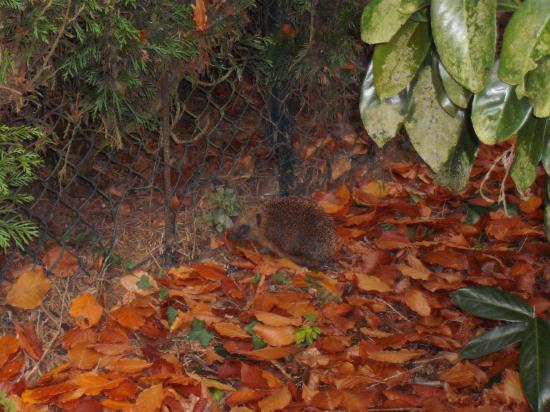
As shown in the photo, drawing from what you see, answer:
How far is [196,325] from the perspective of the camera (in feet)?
9.74

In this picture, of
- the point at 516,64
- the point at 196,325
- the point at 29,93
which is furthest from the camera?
the point at 196,325

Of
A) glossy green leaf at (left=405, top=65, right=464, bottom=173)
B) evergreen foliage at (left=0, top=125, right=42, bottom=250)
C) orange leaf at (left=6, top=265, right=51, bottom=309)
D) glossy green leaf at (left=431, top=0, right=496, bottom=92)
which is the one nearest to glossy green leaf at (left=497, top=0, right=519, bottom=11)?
glossy green leaf at (left=431, top=0, right=496, bottom=92)

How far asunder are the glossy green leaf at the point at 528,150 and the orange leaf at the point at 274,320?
1.75m

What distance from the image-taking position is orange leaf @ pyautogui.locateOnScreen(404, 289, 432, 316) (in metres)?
3.10

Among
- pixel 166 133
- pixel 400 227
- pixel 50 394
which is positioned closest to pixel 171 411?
→ pixel 50 394

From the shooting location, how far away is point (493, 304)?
8.57 ft

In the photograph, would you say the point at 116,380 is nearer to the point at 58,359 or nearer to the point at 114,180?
the point at 58,359

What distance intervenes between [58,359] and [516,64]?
2347 mm

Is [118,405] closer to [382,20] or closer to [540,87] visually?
[382,20]

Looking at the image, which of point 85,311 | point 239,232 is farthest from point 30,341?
point 239,232

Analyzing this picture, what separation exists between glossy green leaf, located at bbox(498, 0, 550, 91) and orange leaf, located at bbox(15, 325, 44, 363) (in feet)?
7.69

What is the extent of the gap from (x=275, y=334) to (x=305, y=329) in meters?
0.14

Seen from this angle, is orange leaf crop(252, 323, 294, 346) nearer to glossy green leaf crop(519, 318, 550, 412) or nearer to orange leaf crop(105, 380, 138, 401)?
orange leaf crop(105, 380, 138, 401)

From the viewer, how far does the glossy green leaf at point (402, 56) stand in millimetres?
1401
